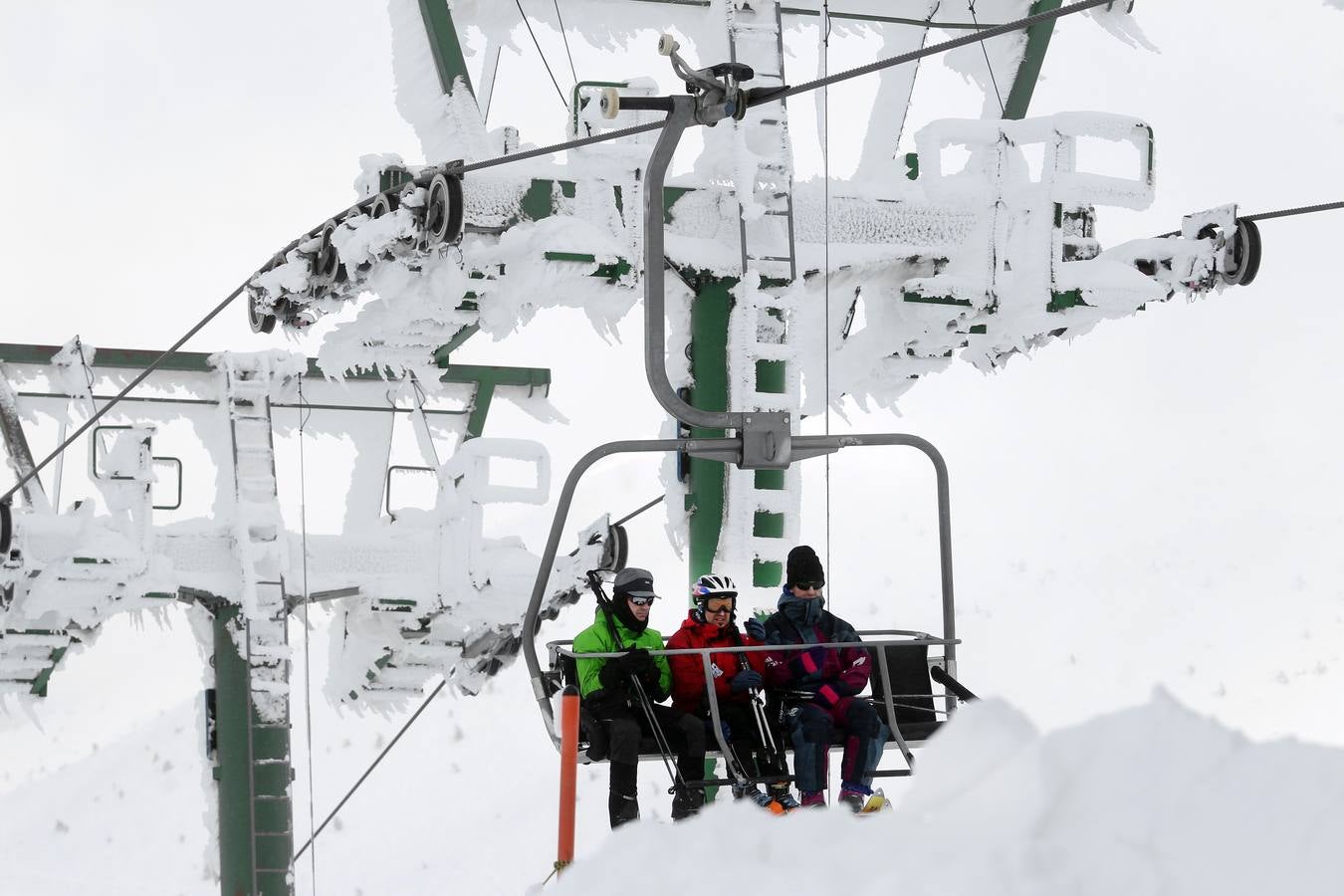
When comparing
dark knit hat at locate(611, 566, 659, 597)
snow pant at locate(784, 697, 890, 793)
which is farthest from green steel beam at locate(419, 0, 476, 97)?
snow pant at locate(784, 697, 890, 793)

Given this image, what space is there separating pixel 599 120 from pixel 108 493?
4.11m

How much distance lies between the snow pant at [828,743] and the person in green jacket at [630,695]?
36cm

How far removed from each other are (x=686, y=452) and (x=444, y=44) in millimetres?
4963

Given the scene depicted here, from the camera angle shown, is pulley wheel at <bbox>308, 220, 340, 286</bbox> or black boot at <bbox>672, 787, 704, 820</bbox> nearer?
black boot at <bbox>672, 787, 704, 820</bbox>

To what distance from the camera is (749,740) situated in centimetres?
645

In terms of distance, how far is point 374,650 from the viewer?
12.0m

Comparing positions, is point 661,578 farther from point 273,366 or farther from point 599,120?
point 599,120

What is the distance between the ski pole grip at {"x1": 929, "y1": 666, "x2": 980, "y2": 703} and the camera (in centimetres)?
670

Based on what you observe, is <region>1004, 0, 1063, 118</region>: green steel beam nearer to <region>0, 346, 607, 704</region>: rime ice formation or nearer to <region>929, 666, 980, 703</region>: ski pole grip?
<region>0, 346, 607, 704</region>: rime ice formation

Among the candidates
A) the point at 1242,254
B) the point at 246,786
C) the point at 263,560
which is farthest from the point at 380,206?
the point at 1242,254

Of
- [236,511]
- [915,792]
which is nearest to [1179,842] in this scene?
[915,792]

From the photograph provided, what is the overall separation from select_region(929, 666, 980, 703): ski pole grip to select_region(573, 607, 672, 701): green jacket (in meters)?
1.13

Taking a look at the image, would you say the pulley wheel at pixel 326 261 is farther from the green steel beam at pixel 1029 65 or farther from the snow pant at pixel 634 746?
the green steel beam at pixel 1029 65

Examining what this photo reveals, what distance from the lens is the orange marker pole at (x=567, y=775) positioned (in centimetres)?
415
